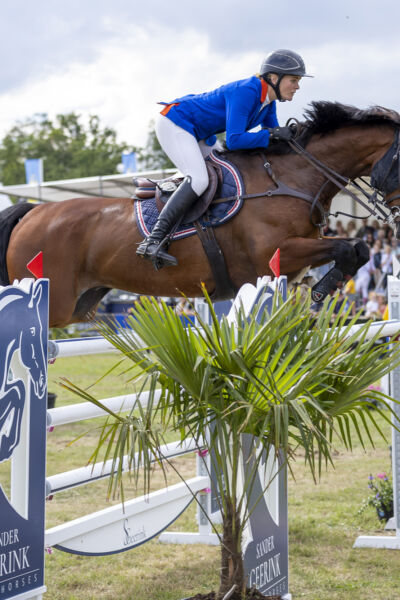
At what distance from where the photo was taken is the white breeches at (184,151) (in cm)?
402

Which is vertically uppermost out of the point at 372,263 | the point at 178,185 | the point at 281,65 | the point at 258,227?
the point at 281,65

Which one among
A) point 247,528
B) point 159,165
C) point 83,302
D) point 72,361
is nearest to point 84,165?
point 159,165

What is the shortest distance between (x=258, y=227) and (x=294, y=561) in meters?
1.77

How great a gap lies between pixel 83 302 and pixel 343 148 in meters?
1.92

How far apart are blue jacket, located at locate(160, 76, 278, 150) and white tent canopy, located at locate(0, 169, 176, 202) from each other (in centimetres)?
857

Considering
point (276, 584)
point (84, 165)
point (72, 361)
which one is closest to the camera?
point (276, 584)

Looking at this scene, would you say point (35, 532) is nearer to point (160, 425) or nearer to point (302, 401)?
point (160, 425)

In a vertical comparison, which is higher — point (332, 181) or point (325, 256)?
point (332, 181)

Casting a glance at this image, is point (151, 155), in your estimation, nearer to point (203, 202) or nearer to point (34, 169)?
point (34, 169)

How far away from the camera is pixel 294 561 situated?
3.31 meters

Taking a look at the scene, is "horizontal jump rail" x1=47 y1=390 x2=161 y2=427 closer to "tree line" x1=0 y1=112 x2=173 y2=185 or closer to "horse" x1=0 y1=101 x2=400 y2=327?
"horse" x1=0 y1=101 x2=400 y2=327

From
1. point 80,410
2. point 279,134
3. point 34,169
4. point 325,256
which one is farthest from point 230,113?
point 34,169

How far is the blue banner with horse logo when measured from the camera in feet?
6.19

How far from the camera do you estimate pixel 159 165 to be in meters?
41.6
